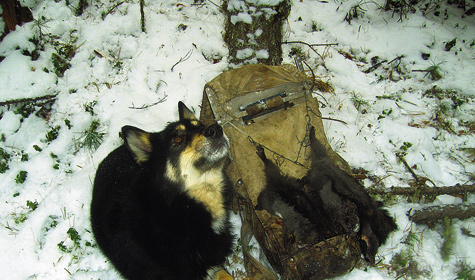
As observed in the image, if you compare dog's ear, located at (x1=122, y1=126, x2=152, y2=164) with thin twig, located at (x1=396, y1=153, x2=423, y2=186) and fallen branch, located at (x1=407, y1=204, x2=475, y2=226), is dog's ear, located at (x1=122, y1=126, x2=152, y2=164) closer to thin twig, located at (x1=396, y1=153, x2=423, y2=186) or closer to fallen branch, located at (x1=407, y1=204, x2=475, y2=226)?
fallen branch, located at (x1=407, y1=204, x2=475, y2=226)

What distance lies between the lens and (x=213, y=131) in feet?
9.82

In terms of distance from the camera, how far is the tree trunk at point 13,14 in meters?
4.79

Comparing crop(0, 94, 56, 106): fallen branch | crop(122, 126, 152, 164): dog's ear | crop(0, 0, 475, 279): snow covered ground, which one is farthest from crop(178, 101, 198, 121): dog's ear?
crop(0, 94, 56, 106): fallen branch

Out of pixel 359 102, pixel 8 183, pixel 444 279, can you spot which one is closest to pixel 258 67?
pixel 359 102

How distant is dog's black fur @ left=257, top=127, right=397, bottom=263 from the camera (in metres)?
2.92

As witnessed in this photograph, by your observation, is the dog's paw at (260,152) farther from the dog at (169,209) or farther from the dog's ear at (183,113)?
the dog's ear at (183,113)

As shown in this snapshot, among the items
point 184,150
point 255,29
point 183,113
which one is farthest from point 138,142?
point 255,29

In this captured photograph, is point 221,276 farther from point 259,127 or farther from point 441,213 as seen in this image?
point 441,213

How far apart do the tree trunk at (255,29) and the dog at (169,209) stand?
1.48 metres

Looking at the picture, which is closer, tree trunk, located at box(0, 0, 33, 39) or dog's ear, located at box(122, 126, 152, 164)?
dog's ear, located at box(122, 126, 152, 164)

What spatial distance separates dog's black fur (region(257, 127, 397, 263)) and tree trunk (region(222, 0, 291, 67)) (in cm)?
138

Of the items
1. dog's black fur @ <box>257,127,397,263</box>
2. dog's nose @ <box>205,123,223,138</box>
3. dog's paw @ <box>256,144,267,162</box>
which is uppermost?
dog's nose @ <box>205,123,223,138</box>

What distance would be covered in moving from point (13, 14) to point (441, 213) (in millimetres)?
7325

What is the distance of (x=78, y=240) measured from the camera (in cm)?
371
